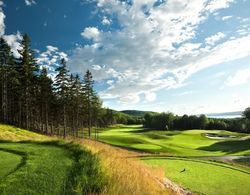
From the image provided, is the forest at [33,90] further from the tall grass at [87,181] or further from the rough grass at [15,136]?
the tall grass at [87,181]

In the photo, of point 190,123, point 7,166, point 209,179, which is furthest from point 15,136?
point 190,123

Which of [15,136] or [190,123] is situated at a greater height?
[190,123]

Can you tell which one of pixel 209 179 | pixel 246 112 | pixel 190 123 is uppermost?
pixel 246 112

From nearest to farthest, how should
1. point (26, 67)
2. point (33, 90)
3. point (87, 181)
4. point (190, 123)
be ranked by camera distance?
point (87, 181)
point (26, 67)
point (33, 90)
point (190, 123)

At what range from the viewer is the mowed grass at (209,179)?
55.9 ft

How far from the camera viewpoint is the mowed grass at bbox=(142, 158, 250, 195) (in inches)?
671

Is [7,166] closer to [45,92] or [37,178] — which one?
[37,178]

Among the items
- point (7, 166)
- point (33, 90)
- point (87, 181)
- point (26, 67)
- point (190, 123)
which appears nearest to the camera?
point (87, 181)

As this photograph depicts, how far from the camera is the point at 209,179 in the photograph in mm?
19250

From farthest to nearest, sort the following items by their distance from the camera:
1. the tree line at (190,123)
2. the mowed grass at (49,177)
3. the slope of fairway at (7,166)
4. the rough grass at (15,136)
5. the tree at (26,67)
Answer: the tree line at (190,123)
the tree at (26,67)
the rough grass at (15,136)
the slope of fairway at (7,166)
the mowed grass at (49,177)

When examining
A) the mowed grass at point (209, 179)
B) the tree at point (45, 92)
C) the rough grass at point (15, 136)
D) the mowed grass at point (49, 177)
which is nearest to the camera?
the mowed grass at point (49, 177)

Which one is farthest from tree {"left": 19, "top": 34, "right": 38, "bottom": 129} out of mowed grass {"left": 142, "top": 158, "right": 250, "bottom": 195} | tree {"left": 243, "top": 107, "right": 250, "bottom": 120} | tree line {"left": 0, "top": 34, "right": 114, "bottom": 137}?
tree {"left": 243, "top": 107, "right": 250, "bottom": 120}

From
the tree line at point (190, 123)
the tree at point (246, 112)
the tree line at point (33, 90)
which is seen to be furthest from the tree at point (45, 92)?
the tree line at point (190, 123)

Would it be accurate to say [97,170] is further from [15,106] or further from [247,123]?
[247,123]
